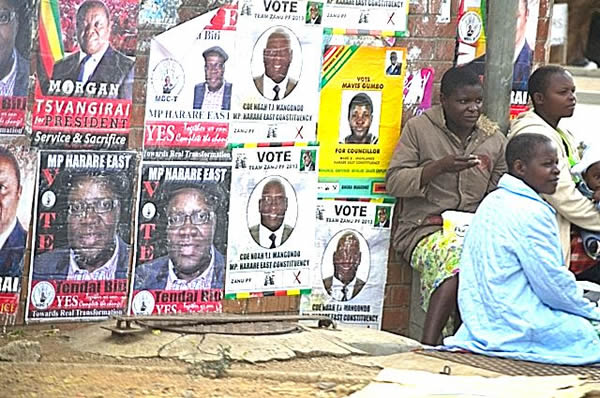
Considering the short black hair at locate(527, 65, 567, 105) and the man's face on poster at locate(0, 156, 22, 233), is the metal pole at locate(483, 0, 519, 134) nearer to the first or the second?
the short black hair at locate(527, 65, 567, 105)

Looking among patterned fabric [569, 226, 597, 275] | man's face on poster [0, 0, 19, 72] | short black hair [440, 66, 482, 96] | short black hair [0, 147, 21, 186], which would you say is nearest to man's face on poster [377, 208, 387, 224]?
short black hair [440, 66, 482, 96]

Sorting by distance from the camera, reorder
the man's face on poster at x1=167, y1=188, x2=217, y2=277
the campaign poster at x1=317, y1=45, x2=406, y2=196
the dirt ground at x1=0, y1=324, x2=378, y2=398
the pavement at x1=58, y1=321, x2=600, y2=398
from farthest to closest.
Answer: the campaign poster at x1=317, y1=45, x2=406, y2=196 → the man's face on poster at x1=167, y1=188, x2=217, y2=277 → the pavement at x1=58, y1=321, x2=600, y2=398 → the dirt ground at x1=0, y1=324, x2=378, y2=398

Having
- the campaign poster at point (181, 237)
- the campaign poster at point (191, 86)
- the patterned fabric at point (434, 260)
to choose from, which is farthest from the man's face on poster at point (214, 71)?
the patterned fabric at point (434, 260)

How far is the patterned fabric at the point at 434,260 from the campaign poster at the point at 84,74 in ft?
5.41

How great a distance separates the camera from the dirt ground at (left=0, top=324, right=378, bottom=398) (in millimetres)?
4797

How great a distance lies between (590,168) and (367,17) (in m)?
1.42

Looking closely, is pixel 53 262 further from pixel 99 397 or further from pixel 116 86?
pixel 99 397

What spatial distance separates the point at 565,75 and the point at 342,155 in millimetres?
1314

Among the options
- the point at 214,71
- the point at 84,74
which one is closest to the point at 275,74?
the point at 214,71

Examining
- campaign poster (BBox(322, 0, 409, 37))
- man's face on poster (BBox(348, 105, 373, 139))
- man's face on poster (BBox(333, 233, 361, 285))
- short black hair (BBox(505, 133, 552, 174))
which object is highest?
campaign poster (BBox(322, 0, 409, 37))

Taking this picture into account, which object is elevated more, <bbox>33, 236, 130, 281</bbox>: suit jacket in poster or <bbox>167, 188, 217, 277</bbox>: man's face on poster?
<bbox>167, 188, 217, 277</bbox>: man's face on poster

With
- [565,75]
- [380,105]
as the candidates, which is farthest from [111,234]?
[565,75]

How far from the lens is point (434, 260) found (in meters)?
7.02

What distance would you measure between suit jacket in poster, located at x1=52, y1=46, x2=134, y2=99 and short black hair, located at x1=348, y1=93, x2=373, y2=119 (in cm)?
125
